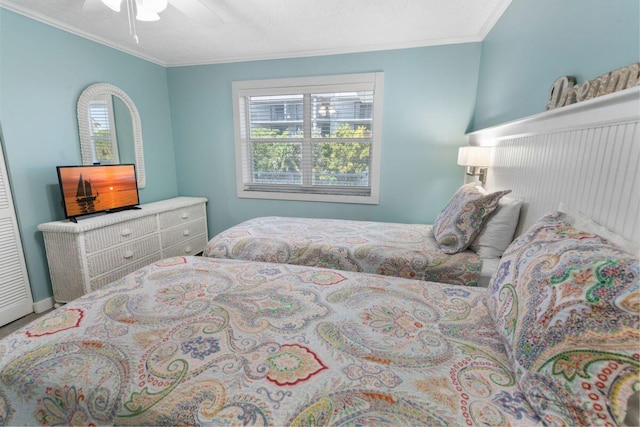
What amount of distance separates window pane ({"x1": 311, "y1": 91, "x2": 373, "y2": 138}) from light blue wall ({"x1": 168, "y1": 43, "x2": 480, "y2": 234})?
0.22 metres

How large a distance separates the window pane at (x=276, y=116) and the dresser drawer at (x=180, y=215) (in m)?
1.16

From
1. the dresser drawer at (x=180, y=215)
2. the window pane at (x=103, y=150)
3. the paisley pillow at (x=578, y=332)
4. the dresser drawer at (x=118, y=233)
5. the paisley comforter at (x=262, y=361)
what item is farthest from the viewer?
the dresser drawer at (x=180, y=215)

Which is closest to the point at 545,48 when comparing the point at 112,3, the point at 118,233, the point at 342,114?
the point at 342,114

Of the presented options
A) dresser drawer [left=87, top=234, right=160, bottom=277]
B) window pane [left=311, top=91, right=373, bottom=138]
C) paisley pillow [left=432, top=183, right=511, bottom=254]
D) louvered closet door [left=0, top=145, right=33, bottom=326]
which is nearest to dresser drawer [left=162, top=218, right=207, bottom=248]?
dresser drawer [left=87, top=234, right=160, bottom=277]

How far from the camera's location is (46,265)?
2.48m

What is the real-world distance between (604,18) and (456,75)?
1.88 m

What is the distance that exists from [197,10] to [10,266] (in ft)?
7.78

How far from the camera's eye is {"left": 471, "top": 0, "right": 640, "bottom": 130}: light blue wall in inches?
42.1

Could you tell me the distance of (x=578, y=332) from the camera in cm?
65

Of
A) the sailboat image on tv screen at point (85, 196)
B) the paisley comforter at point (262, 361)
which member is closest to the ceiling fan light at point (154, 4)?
the sailboat image on tv screen at point (85, 196)

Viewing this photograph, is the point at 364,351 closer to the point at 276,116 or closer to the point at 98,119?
the point at 276,116

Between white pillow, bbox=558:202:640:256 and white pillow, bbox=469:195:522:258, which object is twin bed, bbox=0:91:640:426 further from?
white pillow, bbox=469:195:522:258

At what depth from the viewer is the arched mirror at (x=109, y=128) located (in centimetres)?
271

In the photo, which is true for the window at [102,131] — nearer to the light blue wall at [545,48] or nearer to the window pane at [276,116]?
the window pane at [276,116]
